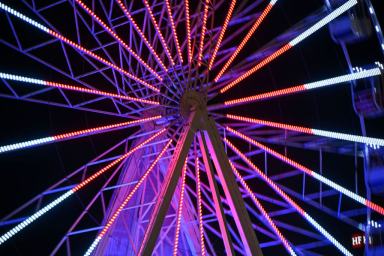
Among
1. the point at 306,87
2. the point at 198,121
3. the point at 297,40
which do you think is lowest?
the point at 198,121

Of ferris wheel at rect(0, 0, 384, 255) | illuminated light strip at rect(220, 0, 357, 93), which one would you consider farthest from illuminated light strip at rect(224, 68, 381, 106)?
illuminated light strip at rect(220, 0, 357, 93)

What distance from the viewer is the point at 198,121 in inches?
396

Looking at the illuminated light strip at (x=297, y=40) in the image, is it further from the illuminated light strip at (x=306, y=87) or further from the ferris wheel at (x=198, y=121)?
the illuminated light strip at (x=306, y=87)

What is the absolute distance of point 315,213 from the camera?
1828 centimetres

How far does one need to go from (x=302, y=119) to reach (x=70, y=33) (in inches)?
264

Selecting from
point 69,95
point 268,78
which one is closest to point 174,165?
point 69,95

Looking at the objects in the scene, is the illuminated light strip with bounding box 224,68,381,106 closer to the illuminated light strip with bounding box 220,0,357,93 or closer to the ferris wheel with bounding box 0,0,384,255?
the ferris wheel with bounding box 0,0,384,255

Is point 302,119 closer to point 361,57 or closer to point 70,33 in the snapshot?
point 361,57

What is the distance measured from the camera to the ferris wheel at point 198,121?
10070mm

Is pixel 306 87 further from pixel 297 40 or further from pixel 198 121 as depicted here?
pixel 198 121

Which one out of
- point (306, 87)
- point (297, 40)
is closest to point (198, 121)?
point (306, 87)

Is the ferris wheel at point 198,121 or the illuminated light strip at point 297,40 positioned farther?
the illuminated light strip at point 297,40

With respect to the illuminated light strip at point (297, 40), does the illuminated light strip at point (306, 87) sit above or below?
below

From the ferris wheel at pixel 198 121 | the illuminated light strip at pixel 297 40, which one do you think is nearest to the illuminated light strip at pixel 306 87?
the ferris wheel at pixel 198 121
